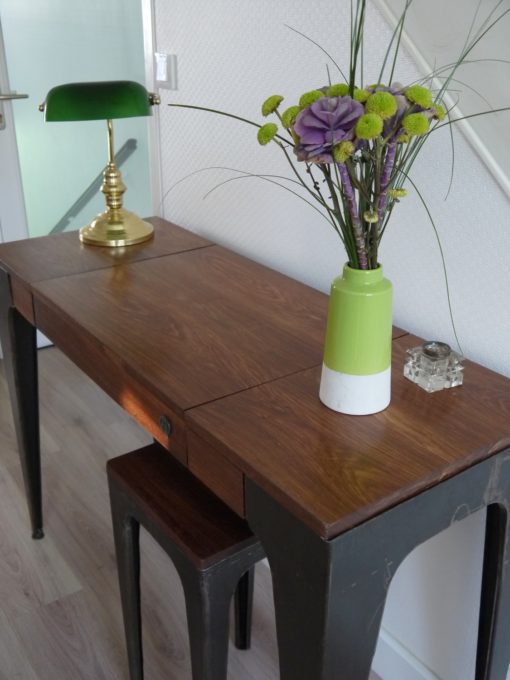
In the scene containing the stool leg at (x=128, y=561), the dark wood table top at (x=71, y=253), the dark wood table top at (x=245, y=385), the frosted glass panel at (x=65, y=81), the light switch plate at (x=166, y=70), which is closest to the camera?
the dark wood table top at (x=245, y=385)

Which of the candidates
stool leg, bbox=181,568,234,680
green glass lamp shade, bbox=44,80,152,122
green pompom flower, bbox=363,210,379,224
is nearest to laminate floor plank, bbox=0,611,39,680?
stool leg, bbox=181,568,234,680

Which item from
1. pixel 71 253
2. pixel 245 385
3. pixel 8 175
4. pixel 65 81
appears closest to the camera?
pixel 245 385

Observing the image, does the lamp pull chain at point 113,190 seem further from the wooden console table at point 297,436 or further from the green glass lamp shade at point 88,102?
the wooden console table at point 297,436

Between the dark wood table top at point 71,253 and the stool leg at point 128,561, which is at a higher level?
the dark wood table top at point 71,253

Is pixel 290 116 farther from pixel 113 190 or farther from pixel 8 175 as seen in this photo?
pixel 8 175

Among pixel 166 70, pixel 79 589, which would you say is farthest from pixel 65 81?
pixel 79 589

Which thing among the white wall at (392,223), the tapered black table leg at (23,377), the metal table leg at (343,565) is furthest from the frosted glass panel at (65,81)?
the metal table leg at (343,565)

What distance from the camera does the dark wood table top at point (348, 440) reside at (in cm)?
86

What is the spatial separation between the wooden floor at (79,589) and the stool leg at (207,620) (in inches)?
19.1

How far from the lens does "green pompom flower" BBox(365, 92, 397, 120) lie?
0.79m

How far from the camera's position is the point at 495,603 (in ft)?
3.86

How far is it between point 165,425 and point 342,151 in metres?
0.54

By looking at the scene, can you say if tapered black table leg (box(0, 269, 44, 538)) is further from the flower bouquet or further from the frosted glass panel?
the frosted glass panel

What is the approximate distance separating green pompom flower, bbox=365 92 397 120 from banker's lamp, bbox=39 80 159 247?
3.12 ft
